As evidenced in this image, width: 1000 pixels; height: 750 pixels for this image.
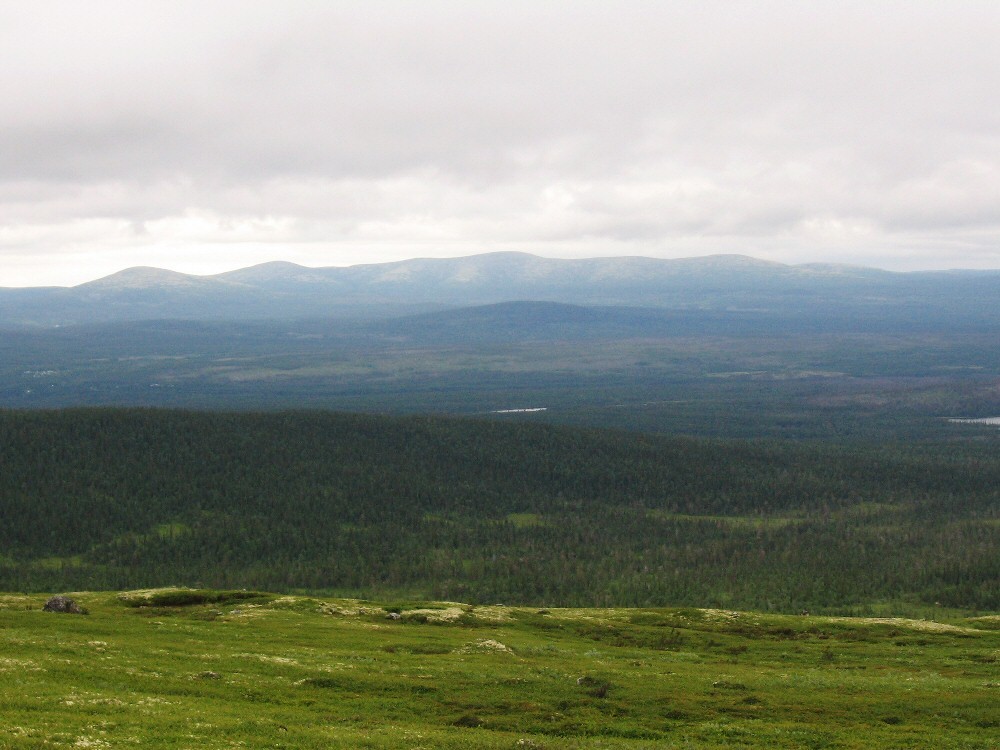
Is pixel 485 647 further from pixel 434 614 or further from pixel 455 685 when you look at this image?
pixel 434 614

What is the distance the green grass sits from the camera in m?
44.0

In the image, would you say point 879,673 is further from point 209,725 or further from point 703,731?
point 209,725

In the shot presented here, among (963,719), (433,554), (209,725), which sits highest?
(209,725)

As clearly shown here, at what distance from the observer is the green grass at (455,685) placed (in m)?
44.0

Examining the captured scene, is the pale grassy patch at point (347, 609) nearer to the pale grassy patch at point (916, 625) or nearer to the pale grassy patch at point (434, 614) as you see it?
the pale grassy patch at point (434, 614)

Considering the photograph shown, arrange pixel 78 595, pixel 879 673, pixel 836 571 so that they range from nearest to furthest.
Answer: pixel 879 673, pixel 78 595, pixel 836 571

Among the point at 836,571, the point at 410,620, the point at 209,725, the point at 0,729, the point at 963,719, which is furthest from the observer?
the point at 836,571

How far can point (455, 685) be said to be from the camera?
5756cm

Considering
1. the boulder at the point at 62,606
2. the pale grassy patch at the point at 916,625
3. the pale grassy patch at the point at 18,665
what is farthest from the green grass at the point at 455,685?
the pale grassy patch at the point at 916,625

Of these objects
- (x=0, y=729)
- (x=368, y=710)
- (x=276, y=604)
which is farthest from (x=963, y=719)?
(x=276, y=604)

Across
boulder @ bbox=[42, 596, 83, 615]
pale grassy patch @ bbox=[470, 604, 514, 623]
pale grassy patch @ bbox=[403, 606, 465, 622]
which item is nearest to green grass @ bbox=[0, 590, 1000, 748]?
pale grassy patch @ bbox=[403, 606, 465, 622]

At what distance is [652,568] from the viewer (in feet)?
573

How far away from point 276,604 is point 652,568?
3646 inches

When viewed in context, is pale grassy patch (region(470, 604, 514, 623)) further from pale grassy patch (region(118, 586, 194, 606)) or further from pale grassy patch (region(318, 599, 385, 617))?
pale grassy patch (region(118, 586, 194, 606))
